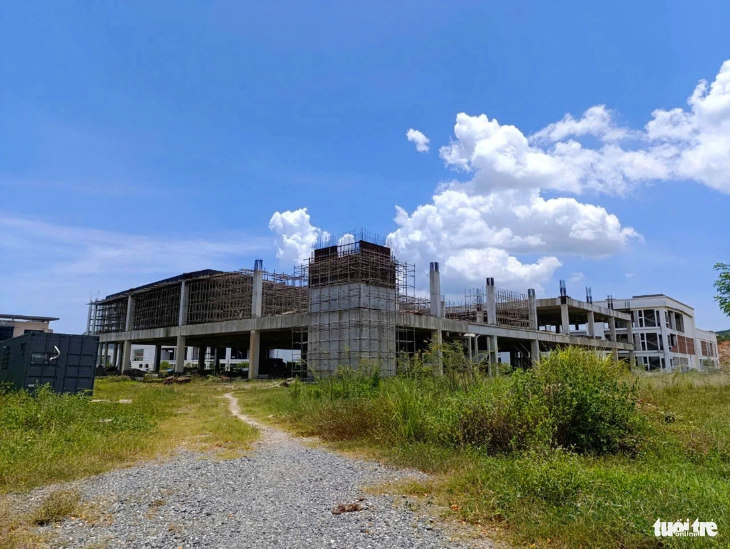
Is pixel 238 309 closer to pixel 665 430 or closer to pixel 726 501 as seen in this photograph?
pixel 665 430

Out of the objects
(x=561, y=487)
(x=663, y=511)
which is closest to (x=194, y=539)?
(x=561, y=487)

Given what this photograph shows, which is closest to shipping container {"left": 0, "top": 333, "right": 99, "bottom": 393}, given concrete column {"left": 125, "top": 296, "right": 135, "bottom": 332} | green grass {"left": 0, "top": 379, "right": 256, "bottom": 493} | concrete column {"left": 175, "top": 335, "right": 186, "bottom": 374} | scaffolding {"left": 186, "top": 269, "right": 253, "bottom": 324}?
green grass {"left": 0, "top": 379, "right": 256, "bottom": 493}

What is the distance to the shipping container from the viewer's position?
14.6m

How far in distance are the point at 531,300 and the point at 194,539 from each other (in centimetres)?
4397

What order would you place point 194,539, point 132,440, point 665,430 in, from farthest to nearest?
point 132,440
point 665,430
point 194,539

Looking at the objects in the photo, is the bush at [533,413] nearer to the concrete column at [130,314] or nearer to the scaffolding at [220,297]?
the scaffolding at [220,297]

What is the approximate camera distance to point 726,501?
452 centimetres

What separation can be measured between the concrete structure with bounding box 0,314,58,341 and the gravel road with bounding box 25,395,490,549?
65.5 m

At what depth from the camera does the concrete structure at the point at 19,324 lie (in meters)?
61.0

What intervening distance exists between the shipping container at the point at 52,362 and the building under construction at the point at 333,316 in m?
6.99

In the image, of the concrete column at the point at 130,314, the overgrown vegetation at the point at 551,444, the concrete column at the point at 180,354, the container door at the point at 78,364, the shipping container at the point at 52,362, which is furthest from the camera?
the concrete column at the point at 130,314

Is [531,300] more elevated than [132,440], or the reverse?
[531,300]

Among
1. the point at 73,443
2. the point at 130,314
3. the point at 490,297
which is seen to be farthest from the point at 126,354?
the point at 73,443

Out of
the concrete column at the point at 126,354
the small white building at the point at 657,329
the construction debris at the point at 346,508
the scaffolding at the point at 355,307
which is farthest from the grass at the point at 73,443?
the small white building at the point at 657,329
